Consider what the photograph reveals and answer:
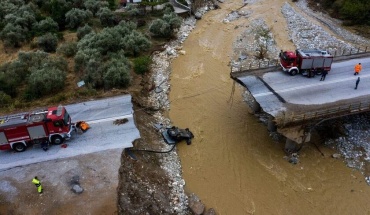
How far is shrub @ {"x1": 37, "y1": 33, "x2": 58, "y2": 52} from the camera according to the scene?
3832 centimetres

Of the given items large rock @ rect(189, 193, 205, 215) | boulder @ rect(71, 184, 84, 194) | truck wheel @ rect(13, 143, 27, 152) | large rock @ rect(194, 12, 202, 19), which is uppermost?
truck wheel @ rect(13, 143, 27, 152)

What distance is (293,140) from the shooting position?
76.6ft

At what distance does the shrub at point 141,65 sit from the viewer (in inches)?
1301

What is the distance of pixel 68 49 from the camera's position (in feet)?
119

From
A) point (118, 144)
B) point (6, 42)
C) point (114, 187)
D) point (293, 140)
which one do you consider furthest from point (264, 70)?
point (6, 42)

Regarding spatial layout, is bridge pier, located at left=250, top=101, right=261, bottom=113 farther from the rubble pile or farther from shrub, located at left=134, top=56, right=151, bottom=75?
the rubble pile

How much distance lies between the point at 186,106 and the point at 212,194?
9.51 metres

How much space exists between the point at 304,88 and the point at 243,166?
286 inches

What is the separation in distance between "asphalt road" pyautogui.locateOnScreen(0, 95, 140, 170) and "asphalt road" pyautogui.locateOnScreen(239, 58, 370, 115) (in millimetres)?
9020

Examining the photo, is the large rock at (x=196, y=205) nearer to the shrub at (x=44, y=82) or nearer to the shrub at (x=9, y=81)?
the shrub at (x=44, y=82)

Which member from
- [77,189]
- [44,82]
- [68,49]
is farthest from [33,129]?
[68,49]

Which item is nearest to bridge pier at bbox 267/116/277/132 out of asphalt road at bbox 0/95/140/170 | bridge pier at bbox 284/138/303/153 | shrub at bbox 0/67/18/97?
bridge pier at bbox 284/138/303/153

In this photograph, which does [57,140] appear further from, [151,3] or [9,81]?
[151,3]

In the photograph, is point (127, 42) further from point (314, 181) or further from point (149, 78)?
point (314, 181)
